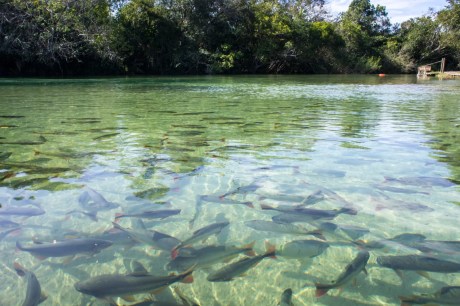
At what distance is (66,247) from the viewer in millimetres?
2676

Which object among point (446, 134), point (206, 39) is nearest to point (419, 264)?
point (446, 134)

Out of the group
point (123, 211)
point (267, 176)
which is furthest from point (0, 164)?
point (267, 176)

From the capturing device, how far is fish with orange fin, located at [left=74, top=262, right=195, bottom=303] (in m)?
2.17

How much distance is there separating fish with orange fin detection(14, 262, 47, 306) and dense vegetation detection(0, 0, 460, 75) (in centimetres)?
2752

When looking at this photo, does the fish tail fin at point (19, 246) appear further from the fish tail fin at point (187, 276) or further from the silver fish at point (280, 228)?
the silver fish at point (280, 228)

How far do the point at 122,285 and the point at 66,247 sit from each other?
2.37 ft

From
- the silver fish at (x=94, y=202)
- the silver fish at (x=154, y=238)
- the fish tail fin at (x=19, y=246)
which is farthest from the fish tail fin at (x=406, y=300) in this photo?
the fish tail fin at (x=19, y=246)

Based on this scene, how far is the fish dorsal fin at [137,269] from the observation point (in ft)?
8.10

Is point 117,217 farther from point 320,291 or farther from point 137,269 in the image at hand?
point 320,291

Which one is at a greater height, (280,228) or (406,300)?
(280,228)

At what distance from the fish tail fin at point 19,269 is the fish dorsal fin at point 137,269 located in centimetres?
69

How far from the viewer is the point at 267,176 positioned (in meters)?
4.42

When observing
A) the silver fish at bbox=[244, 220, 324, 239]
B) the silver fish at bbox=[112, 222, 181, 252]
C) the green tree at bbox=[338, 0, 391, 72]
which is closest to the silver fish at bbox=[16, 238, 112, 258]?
the silver fish at bbox=[112, 222, 181, 252]

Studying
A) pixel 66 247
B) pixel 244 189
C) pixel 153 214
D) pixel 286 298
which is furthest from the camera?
pixel 244 189
